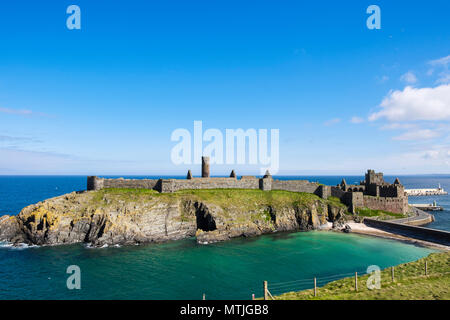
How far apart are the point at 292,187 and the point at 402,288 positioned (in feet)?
159

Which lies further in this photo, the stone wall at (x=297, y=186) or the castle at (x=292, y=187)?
the stone wall at (x=297, y=186)

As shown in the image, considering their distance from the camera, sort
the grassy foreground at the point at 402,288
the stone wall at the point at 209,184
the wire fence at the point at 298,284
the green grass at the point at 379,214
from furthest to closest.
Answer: the green grass at the point at 379,214 < the stone wall at the point at 209,184 < the wire fence at the point at 298,284 < the grassy foreground at the point at 402,288

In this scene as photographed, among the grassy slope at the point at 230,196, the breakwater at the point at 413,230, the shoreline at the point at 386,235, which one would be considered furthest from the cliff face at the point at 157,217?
the breakwater at the point at 413,230

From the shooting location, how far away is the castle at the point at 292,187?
194ft

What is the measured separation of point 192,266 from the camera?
115 feet

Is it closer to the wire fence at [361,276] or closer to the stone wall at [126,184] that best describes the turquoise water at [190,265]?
the wire fence at [361,276]

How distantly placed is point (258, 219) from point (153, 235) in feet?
75.6

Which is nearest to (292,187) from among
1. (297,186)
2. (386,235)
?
(297,186)

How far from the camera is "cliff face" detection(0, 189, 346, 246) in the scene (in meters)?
46.8

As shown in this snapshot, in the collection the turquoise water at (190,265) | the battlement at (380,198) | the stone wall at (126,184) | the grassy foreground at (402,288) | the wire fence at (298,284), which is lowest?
the turquoise water at (190,265)

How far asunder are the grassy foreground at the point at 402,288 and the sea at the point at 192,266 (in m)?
5.88

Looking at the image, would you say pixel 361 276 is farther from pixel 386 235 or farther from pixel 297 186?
pixel 297 186
